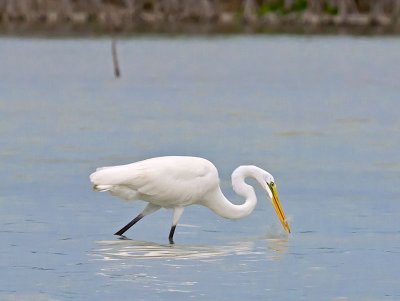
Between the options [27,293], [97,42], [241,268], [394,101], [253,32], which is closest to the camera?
[27,293]

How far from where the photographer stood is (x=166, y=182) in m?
12.6

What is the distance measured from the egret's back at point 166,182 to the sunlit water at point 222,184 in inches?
16.7

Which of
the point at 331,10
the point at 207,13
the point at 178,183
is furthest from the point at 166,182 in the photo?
the point at 331,10

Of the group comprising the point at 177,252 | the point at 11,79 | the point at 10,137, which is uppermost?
the point at 177,252

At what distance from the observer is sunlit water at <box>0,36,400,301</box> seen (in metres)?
Answer: 11.1

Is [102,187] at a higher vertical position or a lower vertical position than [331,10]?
higher

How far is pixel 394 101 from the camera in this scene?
1199 inches

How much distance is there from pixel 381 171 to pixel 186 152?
337 cm

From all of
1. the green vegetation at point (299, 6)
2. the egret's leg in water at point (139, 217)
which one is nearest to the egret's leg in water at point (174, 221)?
the egret's leg in water at point (139, 217)

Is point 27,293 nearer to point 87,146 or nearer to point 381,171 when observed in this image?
point 381,171

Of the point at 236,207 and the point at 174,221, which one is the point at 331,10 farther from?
the point at 174,221

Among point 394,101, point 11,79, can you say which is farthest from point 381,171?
point 11,79

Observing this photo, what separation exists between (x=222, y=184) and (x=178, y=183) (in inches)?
160

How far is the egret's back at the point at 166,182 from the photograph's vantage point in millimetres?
12555
